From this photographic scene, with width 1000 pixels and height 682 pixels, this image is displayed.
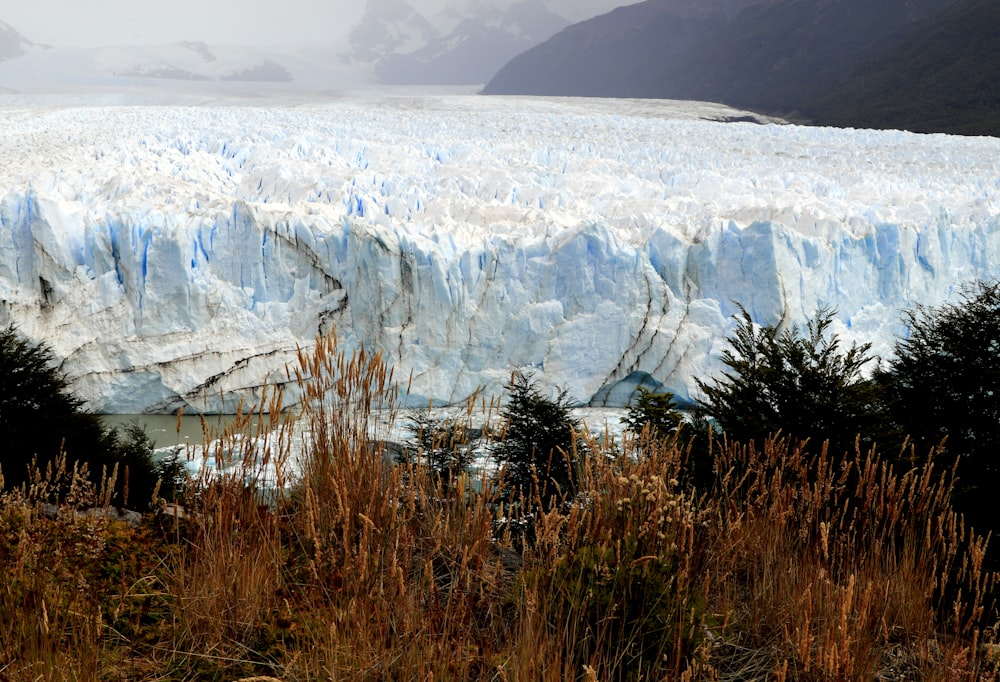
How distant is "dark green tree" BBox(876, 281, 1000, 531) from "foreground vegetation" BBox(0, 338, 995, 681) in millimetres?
3256

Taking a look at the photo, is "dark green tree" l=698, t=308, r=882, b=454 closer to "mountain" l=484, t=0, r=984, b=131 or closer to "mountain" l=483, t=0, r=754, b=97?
"mountain" l=484, t=0, r=984, b=131

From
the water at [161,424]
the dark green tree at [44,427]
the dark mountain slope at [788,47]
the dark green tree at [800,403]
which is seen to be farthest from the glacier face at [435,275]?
the dark mountain slope at [788,47]

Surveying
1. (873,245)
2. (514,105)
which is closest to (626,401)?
(873,245)

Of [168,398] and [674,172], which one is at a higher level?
[674,172]

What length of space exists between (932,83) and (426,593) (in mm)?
69409

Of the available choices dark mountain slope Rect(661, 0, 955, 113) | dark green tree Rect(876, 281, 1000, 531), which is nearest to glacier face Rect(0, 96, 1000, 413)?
dark green tree Rect(876, 281, 1000, 531)

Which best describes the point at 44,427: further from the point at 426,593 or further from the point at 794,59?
the point at 794,59

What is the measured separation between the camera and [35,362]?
21.3 ft

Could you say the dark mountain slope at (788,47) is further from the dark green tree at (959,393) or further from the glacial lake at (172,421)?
the dark green tree at (959,393)

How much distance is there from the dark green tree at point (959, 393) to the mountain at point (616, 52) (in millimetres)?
96860

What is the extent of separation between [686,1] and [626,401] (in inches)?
5183

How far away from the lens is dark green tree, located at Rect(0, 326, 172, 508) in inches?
223

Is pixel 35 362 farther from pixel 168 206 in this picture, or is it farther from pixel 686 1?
pixel 686 1

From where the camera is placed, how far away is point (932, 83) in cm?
5850
